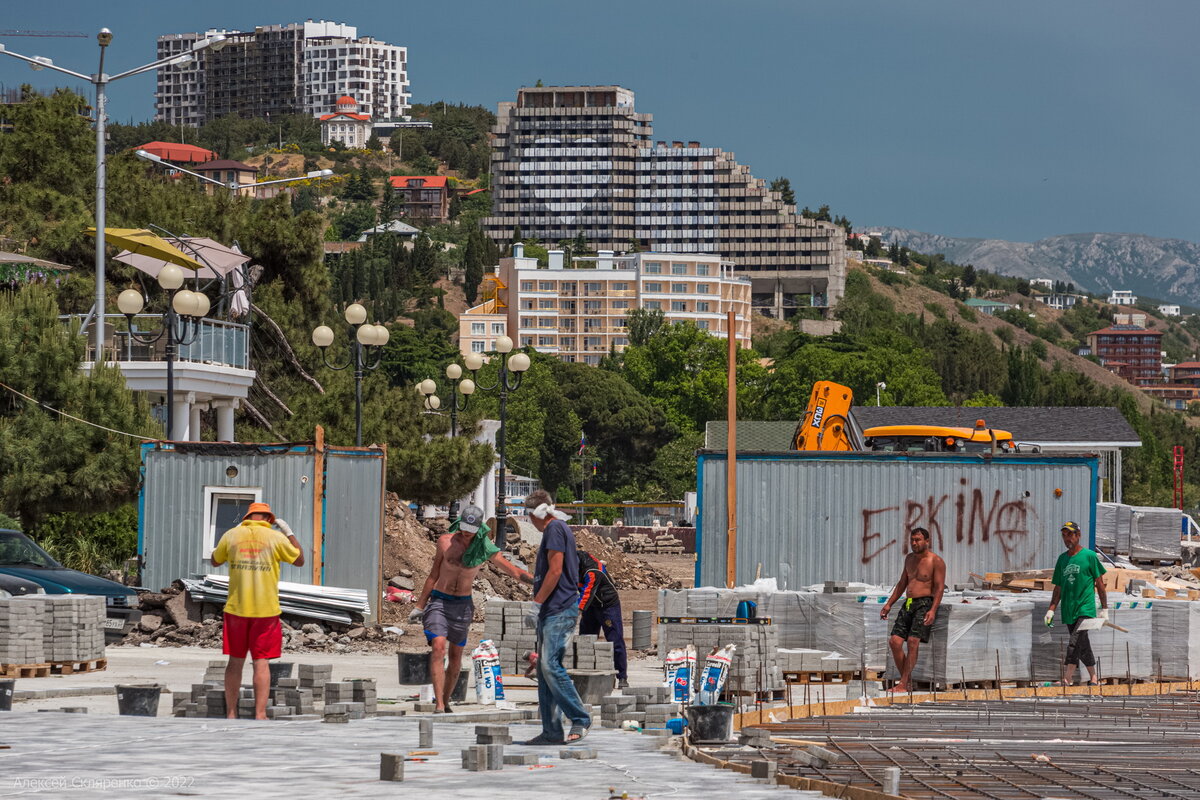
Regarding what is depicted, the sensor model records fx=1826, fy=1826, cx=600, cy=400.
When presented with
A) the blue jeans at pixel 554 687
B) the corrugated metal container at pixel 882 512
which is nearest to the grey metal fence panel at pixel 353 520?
the corrugated metal container at pixel 882 512

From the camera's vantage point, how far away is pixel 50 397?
96.9ft

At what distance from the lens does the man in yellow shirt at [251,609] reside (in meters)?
13.6

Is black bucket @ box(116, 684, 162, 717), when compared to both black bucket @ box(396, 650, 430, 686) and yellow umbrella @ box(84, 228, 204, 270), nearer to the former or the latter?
black bucket @ box(396, 650, 430, 686)

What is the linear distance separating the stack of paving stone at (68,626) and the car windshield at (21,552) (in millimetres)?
4179

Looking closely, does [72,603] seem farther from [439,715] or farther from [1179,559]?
[1179,559]

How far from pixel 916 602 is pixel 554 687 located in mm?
5726

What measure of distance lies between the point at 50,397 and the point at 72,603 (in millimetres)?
11932

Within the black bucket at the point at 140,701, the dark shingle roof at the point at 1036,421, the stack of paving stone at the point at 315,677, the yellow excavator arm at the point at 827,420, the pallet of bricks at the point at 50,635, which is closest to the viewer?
the black bucket at the point at 140,701

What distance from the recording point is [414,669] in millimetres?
17156

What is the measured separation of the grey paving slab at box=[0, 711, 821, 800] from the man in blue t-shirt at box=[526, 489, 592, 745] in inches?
11.3

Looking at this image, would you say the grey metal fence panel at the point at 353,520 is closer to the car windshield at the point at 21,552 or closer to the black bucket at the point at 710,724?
the car windshield at the point at 21,552

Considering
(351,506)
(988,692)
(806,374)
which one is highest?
(806,374)

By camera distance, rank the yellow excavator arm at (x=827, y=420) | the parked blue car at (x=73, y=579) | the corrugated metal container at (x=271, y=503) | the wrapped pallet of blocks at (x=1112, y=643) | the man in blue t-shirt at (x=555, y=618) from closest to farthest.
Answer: the man in blue t-shirt at (x=555, y=618), the wrapped pallet of blocks at (x=1112, y=643), the parked blue car at (x=73, y=579), the corrugated metal container at (x=271, y=503), the yellow excavator arm at (x=827, y=420)

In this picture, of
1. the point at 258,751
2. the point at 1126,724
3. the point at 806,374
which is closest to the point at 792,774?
the point at 258,751
